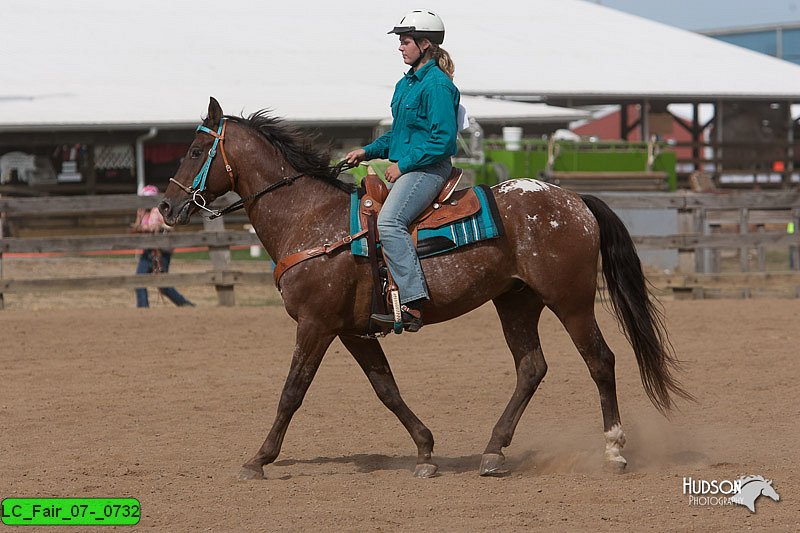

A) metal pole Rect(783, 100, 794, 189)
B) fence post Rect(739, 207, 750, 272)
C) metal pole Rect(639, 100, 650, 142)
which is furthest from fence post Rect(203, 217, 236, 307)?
metal pole Rect(783, 100, 794, 189)

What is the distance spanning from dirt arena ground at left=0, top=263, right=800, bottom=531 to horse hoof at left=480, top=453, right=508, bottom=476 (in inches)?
2.8

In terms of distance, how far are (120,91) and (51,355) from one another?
16208mm

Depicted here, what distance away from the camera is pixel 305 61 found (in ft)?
97.8

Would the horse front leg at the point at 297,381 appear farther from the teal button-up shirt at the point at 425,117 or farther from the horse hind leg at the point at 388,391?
the teal button-up shirt at the point at 425,117

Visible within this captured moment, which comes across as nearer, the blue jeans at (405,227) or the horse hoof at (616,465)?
the blue jeans at (405,227)

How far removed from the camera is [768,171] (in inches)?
1249

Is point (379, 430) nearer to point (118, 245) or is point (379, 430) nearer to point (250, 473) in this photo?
point (250, 473)

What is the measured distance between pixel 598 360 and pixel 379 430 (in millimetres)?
1793

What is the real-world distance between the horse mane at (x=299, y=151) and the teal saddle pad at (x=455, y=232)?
34 centimetres

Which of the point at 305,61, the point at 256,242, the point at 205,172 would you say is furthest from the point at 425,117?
the point at 305,61

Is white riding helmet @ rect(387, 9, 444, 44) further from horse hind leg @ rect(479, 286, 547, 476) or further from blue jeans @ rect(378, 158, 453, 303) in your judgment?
horse hind leg @ rect(479, 286, 547, 476)

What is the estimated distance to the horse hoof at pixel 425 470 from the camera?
6430mm

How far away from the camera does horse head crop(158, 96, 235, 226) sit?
6648 mm

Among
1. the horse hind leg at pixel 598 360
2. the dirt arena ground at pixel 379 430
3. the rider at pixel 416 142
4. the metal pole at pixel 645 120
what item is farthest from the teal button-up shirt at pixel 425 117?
the metal pole at pixel 645 120
